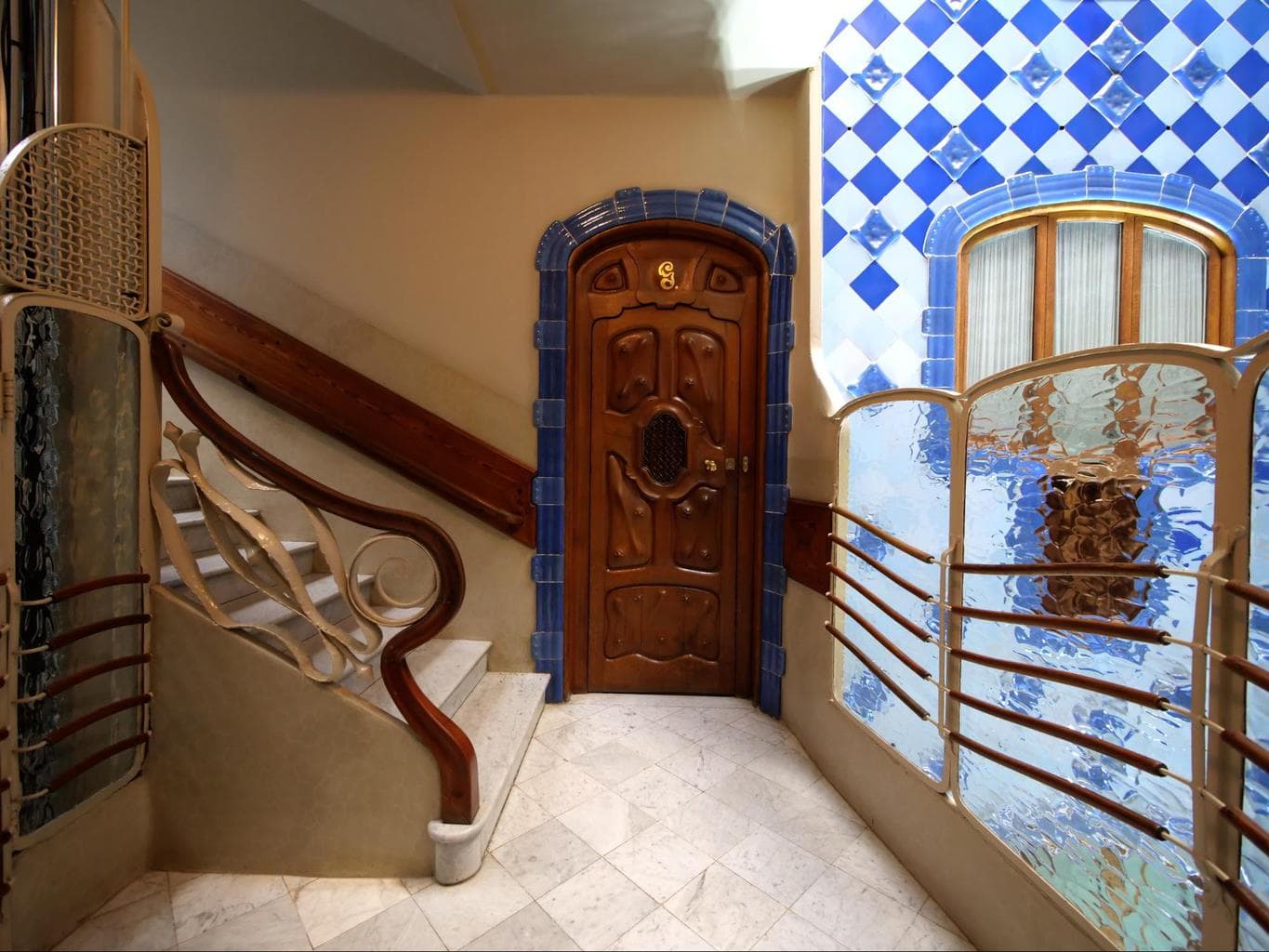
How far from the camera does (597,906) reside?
1.37m

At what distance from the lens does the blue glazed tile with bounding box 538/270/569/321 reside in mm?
2391

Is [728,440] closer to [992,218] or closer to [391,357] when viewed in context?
[992,218]

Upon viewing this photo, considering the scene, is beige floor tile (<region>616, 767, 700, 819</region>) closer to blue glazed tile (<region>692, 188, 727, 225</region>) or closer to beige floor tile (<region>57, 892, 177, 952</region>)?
beige floor tile (<region>57, 892, 177, 952</region>)

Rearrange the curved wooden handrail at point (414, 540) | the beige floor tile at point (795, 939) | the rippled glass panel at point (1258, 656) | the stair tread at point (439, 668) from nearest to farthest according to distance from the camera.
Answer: the rippled glass panel at point (1258, 656)
the beige floor tile at point (795, 939)
the curved wooden handrail at point (414, 540)
the stair tread at point (439, 668)

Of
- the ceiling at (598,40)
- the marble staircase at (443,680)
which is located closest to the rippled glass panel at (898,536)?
the marble staircase at (443,680)

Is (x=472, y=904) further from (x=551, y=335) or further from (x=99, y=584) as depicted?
(x=551, y=335)

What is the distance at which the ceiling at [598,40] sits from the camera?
1.98 meters

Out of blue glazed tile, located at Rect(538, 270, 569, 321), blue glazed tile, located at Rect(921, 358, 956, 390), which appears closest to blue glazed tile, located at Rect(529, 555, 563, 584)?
blue glazed tile, located at Rect(538, 270, 569, 321)

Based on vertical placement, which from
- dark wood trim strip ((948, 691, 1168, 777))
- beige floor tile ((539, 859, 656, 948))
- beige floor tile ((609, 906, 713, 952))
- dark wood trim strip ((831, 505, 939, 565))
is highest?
dark wood trim strip ((831, 505, 939, 565))

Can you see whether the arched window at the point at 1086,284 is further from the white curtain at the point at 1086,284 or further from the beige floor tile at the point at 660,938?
the beige floor tile at the point at 660,938

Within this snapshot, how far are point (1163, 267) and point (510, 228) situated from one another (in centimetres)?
278

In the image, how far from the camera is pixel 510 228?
2414 millimetres

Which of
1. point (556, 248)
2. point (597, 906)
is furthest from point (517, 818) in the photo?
point (556, 248)

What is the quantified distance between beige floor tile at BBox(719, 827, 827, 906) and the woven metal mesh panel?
2.24 m
